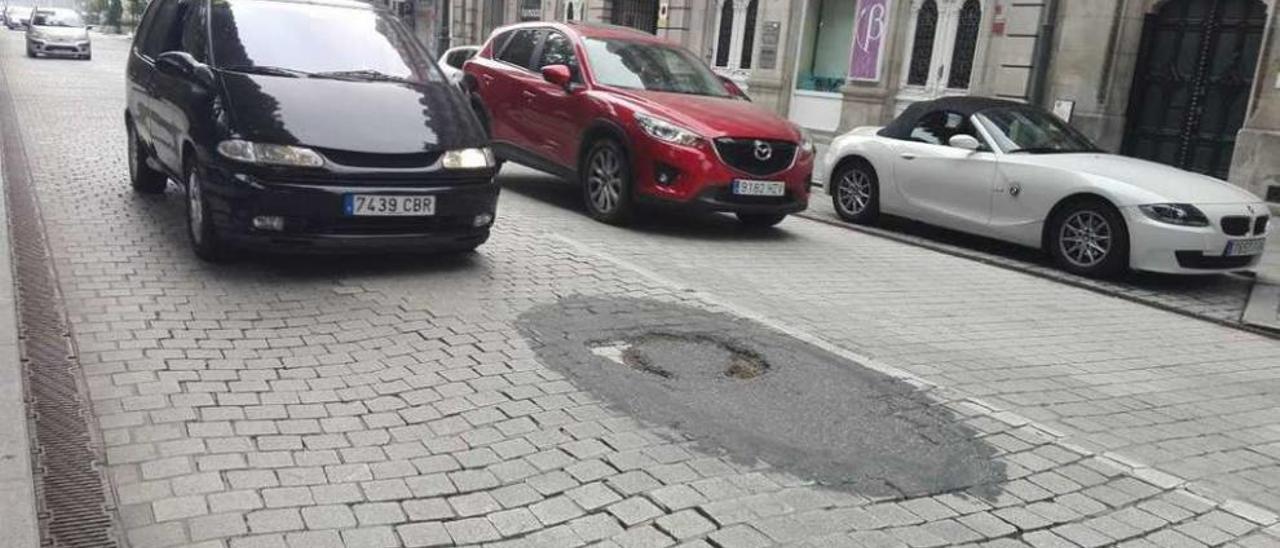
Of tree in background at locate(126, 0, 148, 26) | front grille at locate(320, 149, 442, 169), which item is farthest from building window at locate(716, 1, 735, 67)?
tree in background at locate(126, 0, 148, 26)

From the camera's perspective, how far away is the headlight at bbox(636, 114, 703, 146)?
8453 mm

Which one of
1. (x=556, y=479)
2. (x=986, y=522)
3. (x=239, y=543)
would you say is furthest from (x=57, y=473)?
(x=986, y=522)

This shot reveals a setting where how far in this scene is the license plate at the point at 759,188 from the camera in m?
8.54

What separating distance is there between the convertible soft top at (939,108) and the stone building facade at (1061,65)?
482cm

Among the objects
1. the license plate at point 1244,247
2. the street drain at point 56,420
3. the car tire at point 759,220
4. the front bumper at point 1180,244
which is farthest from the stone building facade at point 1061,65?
the street drain at point 56,420

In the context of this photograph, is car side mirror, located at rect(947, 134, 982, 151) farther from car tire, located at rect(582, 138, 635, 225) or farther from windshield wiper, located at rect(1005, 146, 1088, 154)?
car tire, located at rect(582, 138, 635, 225)

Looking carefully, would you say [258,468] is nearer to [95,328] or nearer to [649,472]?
[649,472]

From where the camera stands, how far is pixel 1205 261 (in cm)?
815

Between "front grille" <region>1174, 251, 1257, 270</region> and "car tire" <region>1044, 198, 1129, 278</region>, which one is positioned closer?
"front grille" <region>1174, 251, 1257, 270</region>

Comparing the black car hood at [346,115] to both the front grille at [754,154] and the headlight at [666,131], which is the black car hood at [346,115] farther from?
the front grille at [754,154]

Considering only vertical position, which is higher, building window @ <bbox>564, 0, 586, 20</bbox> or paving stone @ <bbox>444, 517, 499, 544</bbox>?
building window @ <bbox>564, 0, 586, 20</bbox>

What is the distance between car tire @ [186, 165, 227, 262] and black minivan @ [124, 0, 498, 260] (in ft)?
0.03

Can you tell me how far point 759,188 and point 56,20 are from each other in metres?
33.1

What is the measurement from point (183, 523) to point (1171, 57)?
46.7ft
